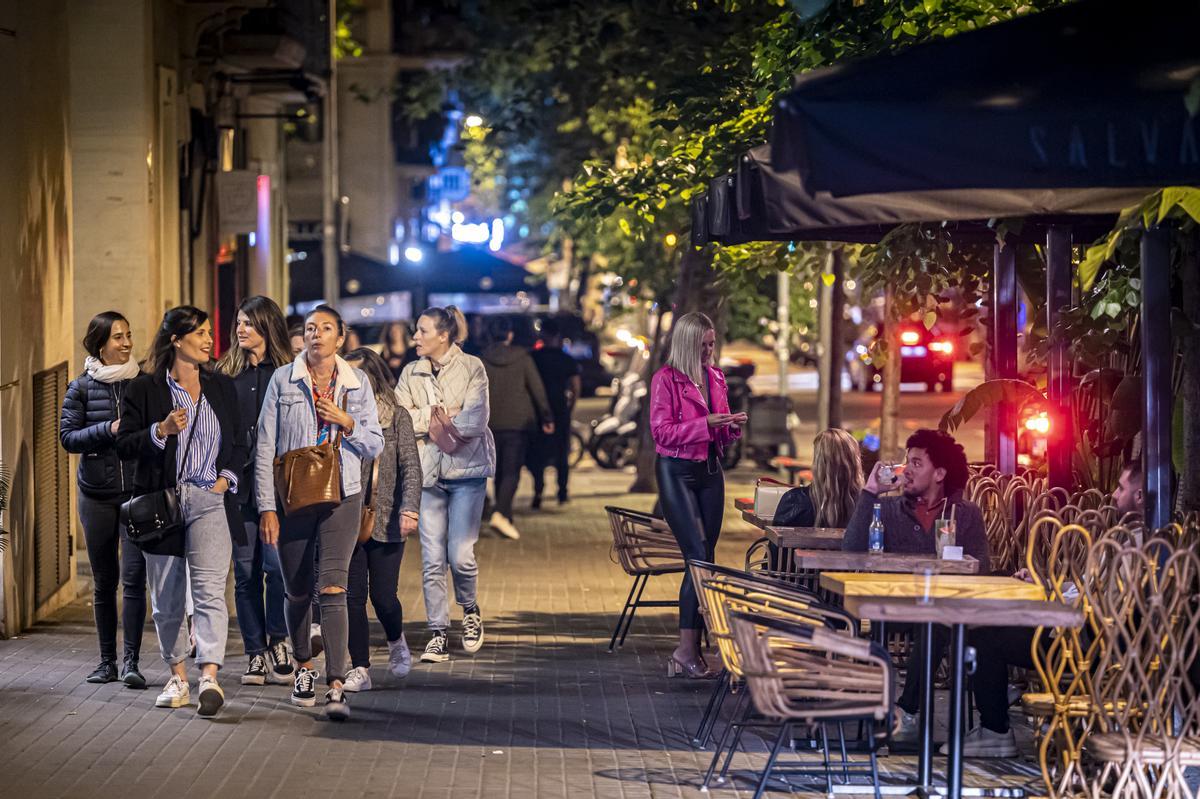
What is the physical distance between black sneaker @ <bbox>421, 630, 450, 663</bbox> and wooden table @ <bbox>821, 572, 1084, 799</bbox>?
147 inches

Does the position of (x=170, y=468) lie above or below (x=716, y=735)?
above

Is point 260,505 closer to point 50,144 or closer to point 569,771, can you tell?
point 569,771

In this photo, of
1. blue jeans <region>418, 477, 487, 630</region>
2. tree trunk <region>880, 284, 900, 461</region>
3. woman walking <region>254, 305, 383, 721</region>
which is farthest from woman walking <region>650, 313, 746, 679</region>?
tree trunk <region>880, 284, 900, 461</region>

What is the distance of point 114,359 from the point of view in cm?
1038

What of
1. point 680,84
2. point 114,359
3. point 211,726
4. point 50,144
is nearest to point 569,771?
point 211,726

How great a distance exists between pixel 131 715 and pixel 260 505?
1251 mm

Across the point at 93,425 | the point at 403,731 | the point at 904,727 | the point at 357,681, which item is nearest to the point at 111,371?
the point at 93,425

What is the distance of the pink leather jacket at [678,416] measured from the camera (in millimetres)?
10750

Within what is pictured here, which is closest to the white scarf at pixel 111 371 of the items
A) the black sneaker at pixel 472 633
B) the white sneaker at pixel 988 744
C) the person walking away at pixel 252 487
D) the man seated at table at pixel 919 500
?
the person walking away at pixel 252 487

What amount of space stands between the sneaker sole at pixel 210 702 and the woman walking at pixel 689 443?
262 centimetres

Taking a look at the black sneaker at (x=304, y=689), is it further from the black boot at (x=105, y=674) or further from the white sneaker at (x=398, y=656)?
the black boot at (x=105, y=674)

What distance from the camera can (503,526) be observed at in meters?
18.1

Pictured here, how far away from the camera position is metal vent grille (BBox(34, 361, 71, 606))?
1250 centimetres

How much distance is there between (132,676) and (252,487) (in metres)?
1.16
